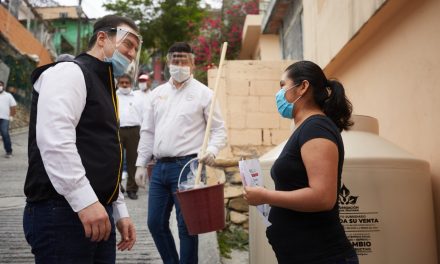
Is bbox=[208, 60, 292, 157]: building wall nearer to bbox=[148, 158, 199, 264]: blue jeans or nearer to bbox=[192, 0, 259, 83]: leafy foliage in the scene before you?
bbox=[148, 158, 199, 264]: blue jeans

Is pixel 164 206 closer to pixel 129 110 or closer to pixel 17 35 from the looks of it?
pixel 129 110

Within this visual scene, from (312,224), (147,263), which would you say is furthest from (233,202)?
(312,224)

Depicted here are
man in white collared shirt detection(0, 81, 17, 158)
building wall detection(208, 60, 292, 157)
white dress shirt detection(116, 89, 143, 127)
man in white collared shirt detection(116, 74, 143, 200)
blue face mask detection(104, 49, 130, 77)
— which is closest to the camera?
blue face mask detection(104, 49, 130, 77)

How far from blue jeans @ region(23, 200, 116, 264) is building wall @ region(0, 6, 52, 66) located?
1584 cm

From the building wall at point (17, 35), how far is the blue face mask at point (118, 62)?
15.4 meters

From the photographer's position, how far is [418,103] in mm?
3246

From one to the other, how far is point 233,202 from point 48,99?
3.82 m

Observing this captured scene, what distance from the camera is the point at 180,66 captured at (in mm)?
3629

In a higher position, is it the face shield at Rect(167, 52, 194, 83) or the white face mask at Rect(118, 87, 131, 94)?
the white face mask at Rect(118, 87, 131, 94)

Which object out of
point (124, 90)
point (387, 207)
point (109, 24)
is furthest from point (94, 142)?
point (124, 90)

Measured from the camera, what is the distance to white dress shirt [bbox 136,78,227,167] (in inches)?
133

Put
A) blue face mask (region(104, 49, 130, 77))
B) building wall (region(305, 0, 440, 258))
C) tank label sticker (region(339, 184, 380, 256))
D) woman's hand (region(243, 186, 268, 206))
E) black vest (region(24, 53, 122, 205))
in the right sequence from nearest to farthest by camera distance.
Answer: black vest (region(24, 53, 122, 205))
woman's hand (region(243, 186, 268, 206))
blue face mask (region(104, 49, 130, 77))
tank label sticker (region(339, 184, 380, 256))
building wall (region(305, 0, 440, 258))

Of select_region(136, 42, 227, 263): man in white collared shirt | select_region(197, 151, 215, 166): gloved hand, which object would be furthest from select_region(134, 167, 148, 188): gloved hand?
select_region(197, 151, 215, 166): gloved hand

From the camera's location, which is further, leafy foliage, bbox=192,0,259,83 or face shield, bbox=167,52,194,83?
leafy foliage, bbox=192,0,259,83
